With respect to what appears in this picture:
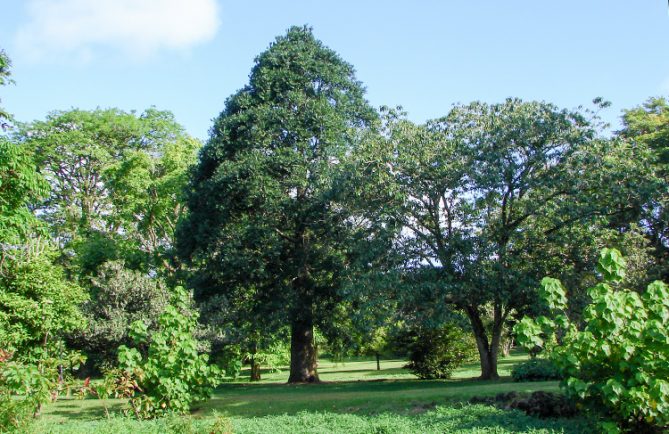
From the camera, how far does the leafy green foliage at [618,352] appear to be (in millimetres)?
9039

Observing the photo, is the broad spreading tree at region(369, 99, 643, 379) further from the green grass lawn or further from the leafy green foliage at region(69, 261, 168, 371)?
the leafy green foliage at region(69, 261, 168, 371)

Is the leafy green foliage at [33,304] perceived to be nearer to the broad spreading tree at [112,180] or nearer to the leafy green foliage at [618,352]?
the broad spreading tree at [112,180]

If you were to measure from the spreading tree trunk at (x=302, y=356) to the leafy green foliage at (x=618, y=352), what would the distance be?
15.1 meters

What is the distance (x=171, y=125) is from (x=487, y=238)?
27.3m

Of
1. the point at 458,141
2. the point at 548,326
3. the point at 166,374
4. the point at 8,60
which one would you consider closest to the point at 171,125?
the point at 8,60

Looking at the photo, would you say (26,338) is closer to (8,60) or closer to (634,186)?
(8,60)

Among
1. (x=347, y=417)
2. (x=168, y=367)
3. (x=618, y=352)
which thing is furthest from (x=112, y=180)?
(x=618, y=352)

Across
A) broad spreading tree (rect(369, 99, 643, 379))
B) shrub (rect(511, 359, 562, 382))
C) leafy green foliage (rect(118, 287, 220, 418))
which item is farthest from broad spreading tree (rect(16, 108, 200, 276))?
shrub (rect(511, 359, 562, 382))

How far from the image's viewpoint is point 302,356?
2466cm

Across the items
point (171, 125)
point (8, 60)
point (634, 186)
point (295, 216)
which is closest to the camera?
point (8, 60)

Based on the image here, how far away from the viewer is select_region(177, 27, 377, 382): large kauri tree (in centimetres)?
2180

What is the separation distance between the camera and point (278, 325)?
22781 millimetres

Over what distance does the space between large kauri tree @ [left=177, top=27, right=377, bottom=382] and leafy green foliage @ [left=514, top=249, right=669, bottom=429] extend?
37.2 ft

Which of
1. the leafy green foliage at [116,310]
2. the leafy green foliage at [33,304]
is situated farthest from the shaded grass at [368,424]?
the leafy green foliage at [116,310]
